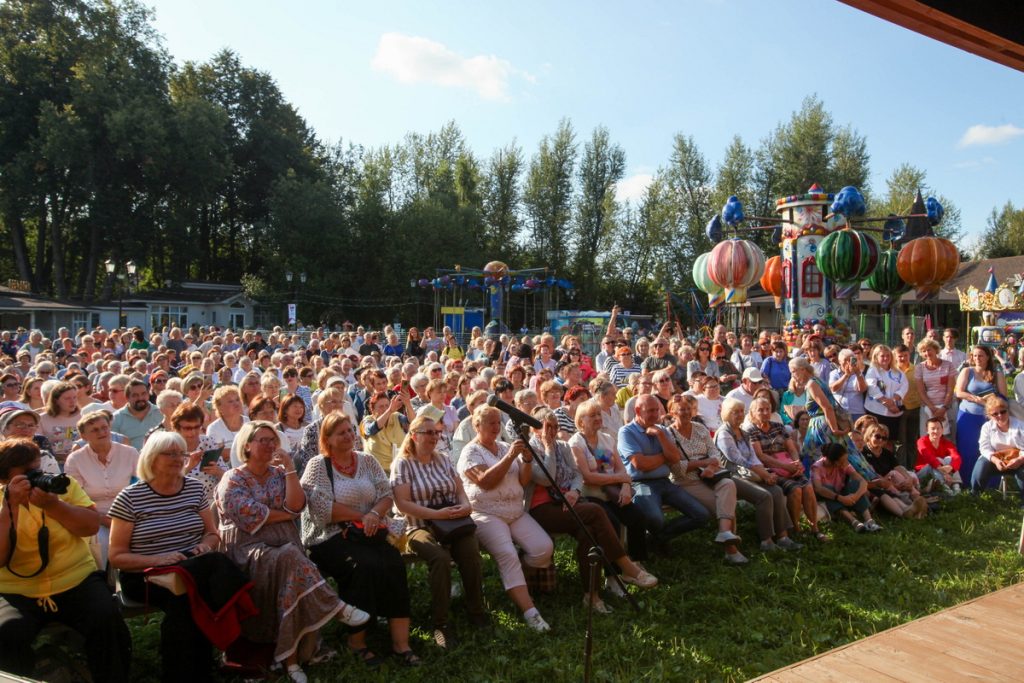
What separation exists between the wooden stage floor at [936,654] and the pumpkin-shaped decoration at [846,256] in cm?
1269

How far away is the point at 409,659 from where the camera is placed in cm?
429

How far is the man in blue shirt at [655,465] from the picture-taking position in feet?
19.5

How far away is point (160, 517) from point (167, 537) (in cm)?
11

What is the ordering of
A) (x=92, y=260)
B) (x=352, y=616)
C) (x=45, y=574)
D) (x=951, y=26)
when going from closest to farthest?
(x=951, y=26)
(x=45, y=574)
(x=352, y=616)
(x=92, y=260)

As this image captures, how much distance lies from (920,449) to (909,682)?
5986 millimetres

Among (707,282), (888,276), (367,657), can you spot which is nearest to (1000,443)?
(367,657)

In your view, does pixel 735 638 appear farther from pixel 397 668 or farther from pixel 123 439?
pixel 123 439

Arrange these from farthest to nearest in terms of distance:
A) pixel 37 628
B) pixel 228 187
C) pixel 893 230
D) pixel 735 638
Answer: pixel 228 187 < pixel 893 230 < pixel 735 638 < pixel 37 628

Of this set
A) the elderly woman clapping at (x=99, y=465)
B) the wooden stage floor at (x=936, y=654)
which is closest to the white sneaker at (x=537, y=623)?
the wooden stage floor at (x=936, y=654)

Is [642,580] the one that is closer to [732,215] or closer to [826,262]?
[826,262]

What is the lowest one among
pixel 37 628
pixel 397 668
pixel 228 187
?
pixel 397 668

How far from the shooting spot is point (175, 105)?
1555 inches

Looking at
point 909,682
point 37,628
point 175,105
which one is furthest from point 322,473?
point 175,105

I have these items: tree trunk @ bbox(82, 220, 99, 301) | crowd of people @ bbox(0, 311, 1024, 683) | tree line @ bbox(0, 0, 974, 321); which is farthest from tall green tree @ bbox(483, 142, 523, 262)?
crowd of people @ bbox(0, 311, 1024, 683)
